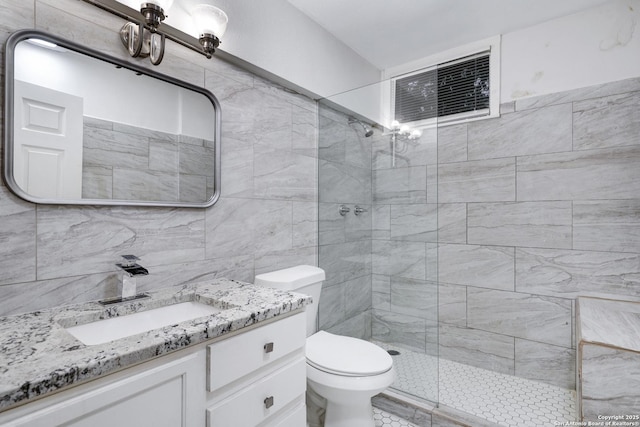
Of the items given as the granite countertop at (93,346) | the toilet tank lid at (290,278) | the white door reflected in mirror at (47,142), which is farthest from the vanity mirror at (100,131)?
the toilet tank lid at (290,278)

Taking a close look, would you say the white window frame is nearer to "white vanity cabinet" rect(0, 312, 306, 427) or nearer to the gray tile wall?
the gray tile wall

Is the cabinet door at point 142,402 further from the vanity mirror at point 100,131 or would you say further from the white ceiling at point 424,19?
the white ceiling at point 424,19

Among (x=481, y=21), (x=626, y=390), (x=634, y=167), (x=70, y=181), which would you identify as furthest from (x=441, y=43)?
(x=70, y=181)

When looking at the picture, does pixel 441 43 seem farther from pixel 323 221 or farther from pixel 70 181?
pixel 70 181

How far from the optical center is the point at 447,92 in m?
2.71

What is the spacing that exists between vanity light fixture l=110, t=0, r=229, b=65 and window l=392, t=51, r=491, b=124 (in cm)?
123

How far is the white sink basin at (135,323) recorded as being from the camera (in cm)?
112

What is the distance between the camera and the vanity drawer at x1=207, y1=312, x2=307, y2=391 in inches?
41.8

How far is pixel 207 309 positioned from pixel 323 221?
124 centimetres

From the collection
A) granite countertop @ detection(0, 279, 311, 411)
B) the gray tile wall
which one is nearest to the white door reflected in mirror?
granite countertop @ detection(0, 279, 311, 411)

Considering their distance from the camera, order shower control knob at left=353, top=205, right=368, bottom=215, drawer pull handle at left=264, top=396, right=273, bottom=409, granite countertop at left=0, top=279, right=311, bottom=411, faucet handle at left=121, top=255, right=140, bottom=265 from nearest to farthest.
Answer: granite countertop at left=0, top=279, right=311, bottom=411 → drawer pull handle at left=264, top=396, right=273, bottom=409 → faucet handle at left=121, top=255, right=140, bottom=265 → shower control knob at left=353, top=205, right=368, bottom=215

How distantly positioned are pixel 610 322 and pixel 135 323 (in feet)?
7.63

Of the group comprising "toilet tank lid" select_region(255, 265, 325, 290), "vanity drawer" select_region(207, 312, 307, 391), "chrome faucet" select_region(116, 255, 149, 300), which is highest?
"chrome faucet" select_region(116, 255, 149, 300)

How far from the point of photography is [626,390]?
4.56 ft
